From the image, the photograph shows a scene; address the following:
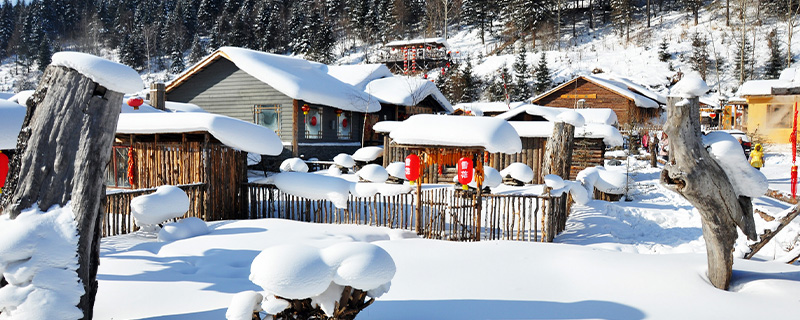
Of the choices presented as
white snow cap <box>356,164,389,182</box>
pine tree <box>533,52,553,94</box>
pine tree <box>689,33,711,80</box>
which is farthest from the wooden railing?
pine tree <box>689,33,711,80</box>

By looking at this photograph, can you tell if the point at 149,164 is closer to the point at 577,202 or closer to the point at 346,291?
the point at 346,291

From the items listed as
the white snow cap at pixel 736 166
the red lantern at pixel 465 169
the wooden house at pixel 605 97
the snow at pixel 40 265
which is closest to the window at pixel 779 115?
the wooden house at pixel 605 97

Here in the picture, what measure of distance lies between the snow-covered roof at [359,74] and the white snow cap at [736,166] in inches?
889

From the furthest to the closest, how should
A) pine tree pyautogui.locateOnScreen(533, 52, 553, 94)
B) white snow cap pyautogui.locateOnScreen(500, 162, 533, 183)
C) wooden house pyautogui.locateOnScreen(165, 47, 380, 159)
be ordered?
pine tree pyautogui.locateOnScreen(533, 52, 553, 94) → wooden house pyautogui.locateOnScreen(165, 47, 380, 159) → white snow cap pyautogui.locateOnScreen(500, 162, 533, 183)

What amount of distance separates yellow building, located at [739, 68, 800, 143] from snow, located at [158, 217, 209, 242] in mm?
27378

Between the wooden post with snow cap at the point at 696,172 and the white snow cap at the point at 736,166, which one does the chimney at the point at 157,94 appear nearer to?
the wooden post with snow cap at the point at 696,172

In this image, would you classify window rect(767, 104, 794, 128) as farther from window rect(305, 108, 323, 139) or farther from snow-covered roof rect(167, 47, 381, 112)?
window rect(305, 108, 323, 139)

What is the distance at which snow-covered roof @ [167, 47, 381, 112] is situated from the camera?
22.6m

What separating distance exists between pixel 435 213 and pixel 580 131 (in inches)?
394

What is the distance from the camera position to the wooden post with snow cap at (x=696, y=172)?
522 cm

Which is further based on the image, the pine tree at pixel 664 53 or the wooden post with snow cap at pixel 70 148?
the pine tree at pixel 664 53

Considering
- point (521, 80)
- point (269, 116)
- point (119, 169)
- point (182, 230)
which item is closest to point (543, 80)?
point (521, 80)

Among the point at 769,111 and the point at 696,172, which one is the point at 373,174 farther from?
the point at 769,111

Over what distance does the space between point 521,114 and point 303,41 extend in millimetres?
42514
